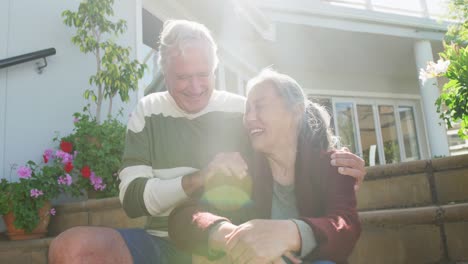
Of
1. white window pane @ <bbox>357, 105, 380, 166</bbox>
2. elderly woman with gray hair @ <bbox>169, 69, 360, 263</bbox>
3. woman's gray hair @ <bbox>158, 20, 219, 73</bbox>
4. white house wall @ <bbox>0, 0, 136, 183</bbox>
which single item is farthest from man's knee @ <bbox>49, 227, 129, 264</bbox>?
white window pane @ <bbox>357, 105, 380, 166</bbox>

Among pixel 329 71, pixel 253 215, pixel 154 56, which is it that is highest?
pixel 329 71

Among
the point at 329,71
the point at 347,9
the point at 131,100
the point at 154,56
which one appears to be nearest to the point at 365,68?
the point at 329,71

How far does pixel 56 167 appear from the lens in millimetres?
3297

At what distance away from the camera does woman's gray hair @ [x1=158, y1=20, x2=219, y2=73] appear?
167cm

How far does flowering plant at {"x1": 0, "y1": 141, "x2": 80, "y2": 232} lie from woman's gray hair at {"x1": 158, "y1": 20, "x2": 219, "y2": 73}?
6.08 ft

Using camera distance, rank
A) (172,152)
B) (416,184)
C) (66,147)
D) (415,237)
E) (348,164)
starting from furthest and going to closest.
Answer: (66,147) < (416,184) < (415,237) < (172,152) < (348,164)

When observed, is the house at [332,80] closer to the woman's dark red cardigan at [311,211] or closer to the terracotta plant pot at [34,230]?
the terracotta plant pot at [34,230]

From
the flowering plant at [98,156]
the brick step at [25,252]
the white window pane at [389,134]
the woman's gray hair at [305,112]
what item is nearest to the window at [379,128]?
the white window pane at [389,134]

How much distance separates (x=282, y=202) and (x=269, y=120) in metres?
0.28

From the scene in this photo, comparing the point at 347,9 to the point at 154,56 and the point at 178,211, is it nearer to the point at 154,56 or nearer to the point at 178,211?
the point at 154,56

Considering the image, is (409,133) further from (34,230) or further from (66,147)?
(34,230)

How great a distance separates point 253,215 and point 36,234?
224 centimetres

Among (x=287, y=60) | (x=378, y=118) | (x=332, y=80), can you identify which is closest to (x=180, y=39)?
(x=287, y=60)

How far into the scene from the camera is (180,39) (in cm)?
167
